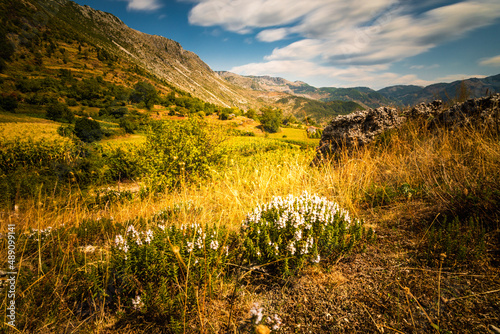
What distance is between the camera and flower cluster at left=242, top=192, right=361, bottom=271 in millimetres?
1886

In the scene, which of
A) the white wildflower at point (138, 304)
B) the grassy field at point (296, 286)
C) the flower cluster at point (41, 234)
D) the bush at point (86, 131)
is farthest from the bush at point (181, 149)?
the bush at point (86, 131)

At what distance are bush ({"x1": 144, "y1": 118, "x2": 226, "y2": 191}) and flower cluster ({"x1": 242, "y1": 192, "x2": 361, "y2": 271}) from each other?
5624 millimetres

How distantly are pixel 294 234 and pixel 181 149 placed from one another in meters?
7.29

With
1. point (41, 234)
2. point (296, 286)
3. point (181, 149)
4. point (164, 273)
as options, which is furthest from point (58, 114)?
point (296, 286)

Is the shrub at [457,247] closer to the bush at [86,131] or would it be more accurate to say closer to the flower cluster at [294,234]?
the flower cluster at [294,234]

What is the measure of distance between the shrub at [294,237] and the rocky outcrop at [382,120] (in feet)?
9.49

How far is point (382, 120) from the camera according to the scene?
5.71m

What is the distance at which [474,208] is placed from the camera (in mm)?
2115

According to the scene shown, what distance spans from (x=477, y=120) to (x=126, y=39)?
246 m

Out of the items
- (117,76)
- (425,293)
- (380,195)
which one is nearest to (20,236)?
(425,293)

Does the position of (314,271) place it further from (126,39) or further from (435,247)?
(126,39)

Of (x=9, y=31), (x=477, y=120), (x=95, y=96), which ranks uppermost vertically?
(x=9, y=31)

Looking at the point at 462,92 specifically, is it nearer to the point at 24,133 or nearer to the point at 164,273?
the point at 164,273

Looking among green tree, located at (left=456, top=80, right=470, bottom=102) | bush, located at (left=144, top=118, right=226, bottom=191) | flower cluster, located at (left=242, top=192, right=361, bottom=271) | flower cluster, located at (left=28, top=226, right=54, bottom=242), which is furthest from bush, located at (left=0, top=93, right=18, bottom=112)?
green tree, located at (left=456, top=80, right=470, bottom=102)
